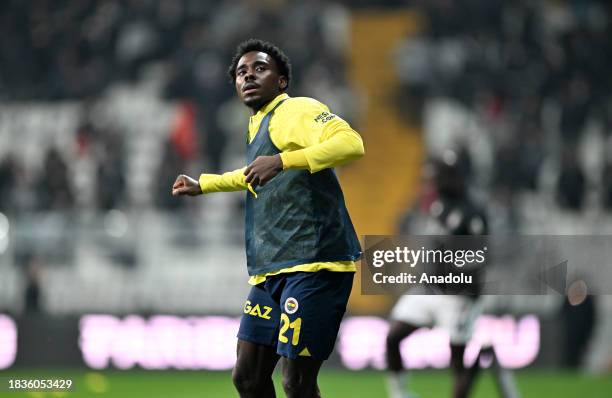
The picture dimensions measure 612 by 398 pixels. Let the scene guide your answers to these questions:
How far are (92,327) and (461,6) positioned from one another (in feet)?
23.7

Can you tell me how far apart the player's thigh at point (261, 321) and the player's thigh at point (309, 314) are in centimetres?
14

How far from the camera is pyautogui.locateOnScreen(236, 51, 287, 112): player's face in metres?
5.38

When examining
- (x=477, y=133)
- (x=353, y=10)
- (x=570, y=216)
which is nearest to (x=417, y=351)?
(x=570, y=216)

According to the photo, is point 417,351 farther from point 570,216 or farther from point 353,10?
point 353,10

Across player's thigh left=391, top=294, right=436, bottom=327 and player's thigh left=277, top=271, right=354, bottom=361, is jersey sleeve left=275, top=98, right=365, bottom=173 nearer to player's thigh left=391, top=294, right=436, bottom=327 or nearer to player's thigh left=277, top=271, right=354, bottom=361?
player's thigh left=277, top=271, right=354, bottom=361

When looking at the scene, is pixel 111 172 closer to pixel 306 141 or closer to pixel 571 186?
pixel 571 186

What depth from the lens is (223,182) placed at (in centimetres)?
548

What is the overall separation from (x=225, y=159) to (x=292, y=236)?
352 inches

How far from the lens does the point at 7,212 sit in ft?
43.4

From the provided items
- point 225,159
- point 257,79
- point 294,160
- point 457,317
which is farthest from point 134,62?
point 294,160

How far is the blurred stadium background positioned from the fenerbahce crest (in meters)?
4.24

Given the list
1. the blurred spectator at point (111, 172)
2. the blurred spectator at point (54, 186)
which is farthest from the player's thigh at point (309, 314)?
the blurred spectator at point (54, 186)

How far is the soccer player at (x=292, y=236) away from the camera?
5070mm

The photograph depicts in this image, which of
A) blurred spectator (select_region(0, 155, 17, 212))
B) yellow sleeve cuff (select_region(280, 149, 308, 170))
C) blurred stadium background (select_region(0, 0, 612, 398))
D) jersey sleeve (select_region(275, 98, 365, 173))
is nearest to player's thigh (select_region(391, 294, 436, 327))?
blurred stadium background (select_region(0, 0, 612, 398))
